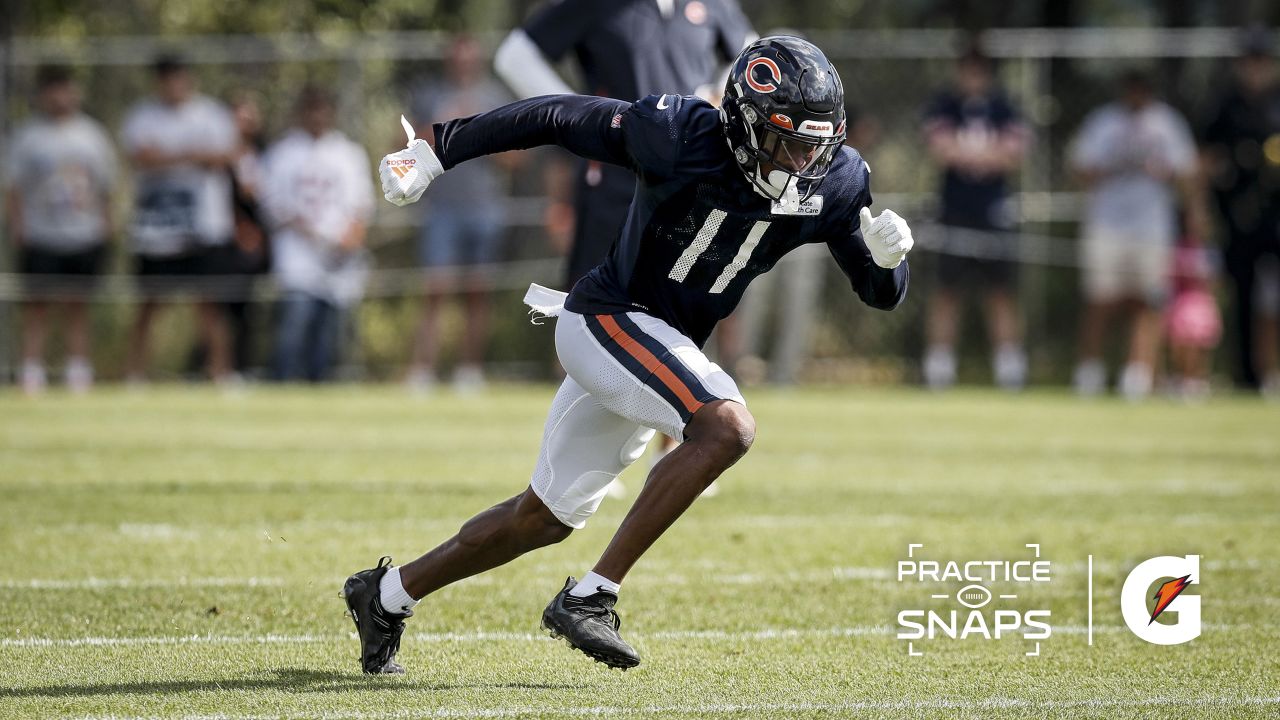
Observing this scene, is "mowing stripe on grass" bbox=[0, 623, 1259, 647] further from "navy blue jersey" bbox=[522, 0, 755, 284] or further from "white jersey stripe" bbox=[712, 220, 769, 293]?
"navy blue jersey" bbox=[522, 0, 755, 284]

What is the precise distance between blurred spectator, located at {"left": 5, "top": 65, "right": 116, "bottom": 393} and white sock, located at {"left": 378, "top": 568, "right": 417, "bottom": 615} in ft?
33.5

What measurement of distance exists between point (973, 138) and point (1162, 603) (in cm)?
944

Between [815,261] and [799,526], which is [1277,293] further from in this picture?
[799,526]

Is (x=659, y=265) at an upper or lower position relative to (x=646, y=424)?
upper

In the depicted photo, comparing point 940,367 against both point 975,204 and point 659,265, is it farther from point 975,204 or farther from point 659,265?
point 659,265

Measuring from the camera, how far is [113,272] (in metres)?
17.5

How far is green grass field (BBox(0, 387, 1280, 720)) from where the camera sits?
15.4ft

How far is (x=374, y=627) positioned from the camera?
16.3ft

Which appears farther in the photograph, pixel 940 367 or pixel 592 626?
pixel 940 367

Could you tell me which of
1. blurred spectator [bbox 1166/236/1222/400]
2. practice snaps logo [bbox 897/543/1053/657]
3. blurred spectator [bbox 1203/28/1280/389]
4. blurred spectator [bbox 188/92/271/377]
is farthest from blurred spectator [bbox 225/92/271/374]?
practice snaps logo [bbox 897/543/1053/657]

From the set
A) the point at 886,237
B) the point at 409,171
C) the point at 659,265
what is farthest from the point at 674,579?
the point at 409,171

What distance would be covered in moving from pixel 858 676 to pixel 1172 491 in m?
4.54

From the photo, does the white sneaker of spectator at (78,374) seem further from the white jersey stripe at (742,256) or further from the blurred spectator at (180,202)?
the white jersey stripe at (742,256)

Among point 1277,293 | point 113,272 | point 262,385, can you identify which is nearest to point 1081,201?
point 1277,293
